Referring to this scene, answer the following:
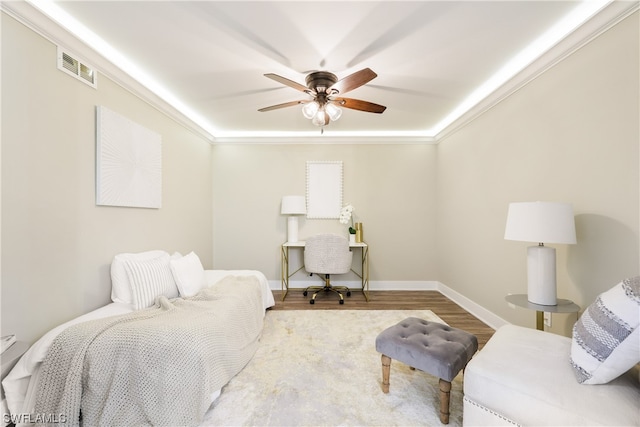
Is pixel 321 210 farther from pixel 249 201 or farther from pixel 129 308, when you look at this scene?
pixel 129 308

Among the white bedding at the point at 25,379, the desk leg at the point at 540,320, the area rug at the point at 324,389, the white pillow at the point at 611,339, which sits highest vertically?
the white pillow at the point at 611,339

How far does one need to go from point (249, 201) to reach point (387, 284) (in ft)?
8.74

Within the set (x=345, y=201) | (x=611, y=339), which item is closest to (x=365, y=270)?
(x=345, y=201)

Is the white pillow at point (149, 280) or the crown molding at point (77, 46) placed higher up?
the crown molding at point (77, 46)

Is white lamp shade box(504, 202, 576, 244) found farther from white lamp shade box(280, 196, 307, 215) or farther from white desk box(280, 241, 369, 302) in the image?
white lamp shade box(280, 196, 307, 215)

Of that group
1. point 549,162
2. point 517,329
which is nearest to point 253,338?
point 517,329

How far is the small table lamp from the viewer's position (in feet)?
12.9

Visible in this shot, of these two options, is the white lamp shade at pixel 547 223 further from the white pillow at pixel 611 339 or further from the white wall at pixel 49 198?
the white wall at pixel 49 198

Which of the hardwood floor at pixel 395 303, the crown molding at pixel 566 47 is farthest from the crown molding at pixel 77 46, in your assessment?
the crown molding at pixel 566 47

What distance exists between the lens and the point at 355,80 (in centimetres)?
198

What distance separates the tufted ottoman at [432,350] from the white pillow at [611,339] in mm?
535

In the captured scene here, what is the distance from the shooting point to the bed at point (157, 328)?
54.8 inches

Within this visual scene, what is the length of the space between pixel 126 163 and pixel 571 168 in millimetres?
3613

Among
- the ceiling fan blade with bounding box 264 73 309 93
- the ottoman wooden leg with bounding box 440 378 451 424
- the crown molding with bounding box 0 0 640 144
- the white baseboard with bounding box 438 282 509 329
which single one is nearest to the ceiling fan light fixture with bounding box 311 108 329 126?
the ceiling fan blade with bounding box 264 73 309 93
